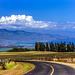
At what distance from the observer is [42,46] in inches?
6353

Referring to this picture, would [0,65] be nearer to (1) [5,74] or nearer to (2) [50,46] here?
(1) [5,74]

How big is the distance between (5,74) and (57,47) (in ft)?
427

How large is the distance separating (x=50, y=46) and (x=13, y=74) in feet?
442

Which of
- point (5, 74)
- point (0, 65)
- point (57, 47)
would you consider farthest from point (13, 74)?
point (57, 47)

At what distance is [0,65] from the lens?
3619 cm

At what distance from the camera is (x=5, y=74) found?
85.2 ft

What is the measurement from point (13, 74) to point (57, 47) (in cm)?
13015

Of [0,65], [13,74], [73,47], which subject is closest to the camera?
[13,74]

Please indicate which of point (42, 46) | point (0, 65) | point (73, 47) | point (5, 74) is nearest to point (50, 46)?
point (42, 46)

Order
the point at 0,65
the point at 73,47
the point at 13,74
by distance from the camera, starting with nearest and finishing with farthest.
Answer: the point at 13,74 → the point at 0,65 → the point at 73,47

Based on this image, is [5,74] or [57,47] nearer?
[5,74]

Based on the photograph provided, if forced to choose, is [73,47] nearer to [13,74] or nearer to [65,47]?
[65,47]

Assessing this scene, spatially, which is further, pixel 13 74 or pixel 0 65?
pixel 0 65

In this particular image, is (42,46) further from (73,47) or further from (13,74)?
(13,74)
